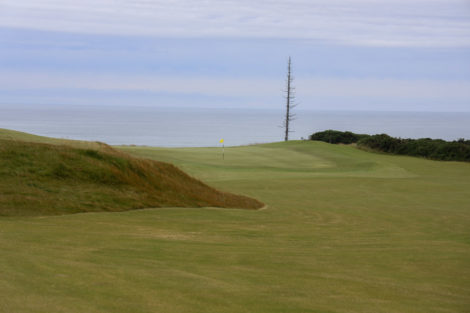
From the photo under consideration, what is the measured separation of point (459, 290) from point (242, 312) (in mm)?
2846

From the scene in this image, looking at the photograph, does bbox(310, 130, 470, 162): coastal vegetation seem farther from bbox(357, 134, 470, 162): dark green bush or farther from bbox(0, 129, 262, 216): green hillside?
bbox(0, 129, 262, 216): green hillside

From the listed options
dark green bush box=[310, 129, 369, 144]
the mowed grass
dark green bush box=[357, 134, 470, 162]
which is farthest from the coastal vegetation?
the mowed grass

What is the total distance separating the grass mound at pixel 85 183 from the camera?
34.9 feet

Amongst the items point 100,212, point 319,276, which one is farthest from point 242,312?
point 100,212

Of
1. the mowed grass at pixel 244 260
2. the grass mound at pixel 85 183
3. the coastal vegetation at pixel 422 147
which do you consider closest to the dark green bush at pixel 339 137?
the coastal vegetation at pixel 422 147

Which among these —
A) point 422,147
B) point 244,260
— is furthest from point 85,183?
point 422,147

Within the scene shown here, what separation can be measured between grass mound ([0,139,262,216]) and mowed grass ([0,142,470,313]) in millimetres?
636

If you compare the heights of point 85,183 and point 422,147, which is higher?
point 422,147

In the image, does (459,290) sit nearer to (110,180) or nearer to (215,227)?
(215,227)

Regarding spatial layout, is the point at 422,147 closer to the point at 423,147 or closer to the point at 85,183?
the point at 423,147

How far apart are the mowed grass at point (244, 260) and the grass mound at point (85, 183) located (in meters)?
0.64

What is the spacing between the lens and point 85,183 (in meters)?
12.0

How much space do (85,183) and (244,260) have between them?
6078mm

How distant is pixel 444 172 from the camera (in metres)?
29.2
